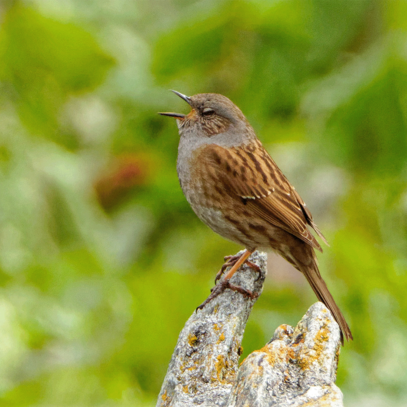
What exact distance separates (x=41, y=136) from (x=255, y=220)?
312cm

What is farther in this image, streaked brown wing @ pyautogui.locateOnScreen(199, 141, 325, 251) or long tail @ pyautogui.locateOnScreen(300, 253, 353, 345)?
streaked brown wing @ pyautogui.locateOnScreen(199, 141, 325, 251)

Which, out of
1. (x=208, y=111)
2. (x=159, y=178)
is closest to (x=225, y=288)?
(x=208, y=111)

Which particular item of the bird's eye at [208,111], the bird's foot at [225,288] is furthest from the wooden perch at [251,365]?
the bird's eye at [208,111]

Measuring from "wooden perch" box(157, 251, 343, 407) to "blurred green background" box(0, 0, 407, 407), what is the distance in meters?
1.09

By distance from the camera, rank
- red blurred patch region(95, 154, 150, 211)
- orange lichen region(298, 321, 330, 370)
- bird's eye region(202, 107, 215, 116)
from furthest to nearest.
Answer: red blurred patch region(95, 154, 150, 211)
bird's eye region(202, 107, 215, 116)
orange lichen region(298, 321, 330, 370)

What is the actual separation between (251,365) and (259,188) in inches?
59.0

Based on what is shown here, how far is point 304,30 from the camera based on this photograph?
644 cm

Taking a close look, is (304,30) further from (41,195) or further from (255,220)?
(255,220)

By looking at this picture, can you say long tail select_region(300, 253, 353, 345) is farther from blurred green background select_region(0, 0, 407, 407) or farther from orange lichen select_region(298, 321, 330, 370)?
orange lichen select_region(298, 321, 330, 370)

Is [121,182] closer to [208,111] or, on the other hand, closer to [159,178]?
[159,178]

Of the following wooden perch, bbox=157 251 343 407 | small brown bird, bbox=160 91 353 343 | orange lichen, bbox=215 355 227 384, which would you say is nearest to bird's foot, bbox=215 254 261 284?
small brown bird, bbox=160 91 353 343

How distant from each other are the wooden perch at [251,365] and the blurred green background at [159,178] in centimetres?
109

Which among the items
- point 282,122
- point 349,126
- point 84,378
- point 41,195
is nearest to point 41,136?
point 41,195

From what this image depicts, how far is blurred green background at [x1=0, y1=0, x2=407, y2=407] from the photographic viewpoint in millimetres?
3873
